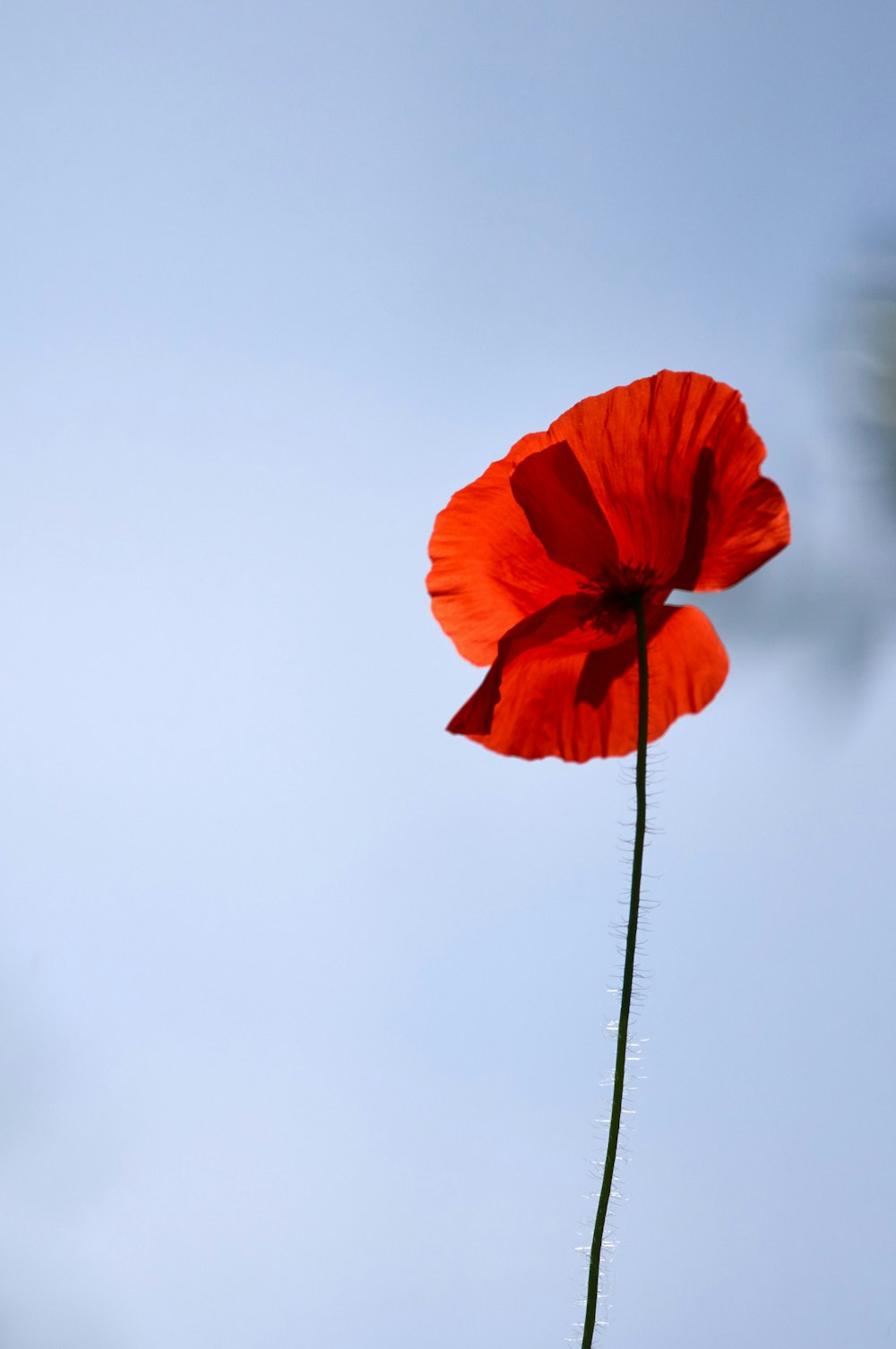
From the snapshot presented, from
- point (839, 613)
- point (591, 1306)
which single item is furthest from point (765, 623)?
point (591, 1306)

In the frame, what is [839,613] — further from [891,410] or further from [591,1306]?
[591,1306]

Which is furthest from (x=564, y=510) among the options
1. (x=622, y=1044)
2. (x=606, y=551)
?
(x=622, y=1044)

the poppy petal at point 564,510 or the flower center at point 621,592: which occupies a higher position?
the poppy petal at point 564,510

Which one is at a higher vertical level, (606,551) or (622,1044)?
(606,551)

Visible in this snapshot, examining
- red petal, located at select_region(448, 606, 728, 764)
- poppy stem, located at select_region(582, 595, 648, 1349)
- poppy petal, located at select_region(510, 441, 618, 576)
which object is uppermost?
poppy petal, located at select_region(510, 441, 618, 576)

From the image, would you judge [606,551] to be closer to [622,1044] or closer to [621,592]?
[621,592]
